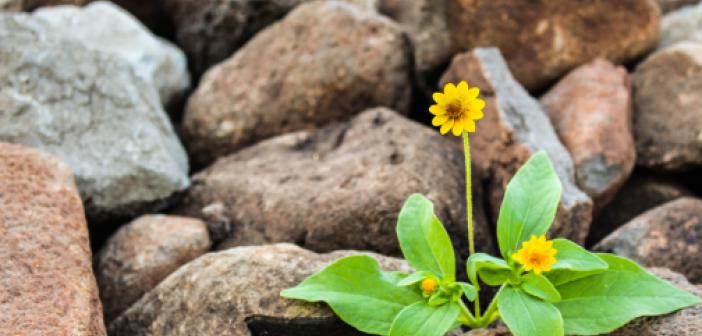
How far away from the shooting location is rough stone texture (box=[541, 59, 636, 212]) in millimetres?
3674

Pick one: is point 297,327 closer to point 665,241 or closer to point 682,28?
point 665,241

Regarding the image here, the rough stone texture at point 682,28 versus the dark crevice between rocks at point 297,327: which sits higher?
the rough stone texture at point 682,28

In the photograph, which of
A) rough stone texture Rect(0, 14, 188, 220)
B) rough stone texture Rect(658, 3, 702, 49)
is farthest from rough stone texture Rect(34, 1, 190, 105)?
rough stone texture Rect(658, 3, 702, 49)

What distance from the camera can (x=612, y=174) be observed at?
3691mm

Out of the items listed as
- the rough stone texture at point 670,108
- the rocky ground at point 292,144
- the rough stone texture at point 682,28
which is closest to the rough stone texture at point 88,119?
the rocky ground at point 292,144

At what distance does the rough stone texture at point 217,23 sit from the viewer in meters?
4.76

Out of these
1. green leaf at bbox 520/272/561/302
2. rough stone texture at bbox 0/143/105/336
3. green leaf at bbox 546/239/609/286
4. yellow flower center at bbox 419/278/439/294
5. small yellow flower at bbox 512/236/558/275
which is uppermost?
small yellow flower at bbox 512/236/558/275

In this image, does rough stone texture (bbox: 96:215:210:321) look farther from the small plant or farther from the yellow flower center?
the yellow flower center

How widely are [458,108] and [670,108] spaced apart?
196cm

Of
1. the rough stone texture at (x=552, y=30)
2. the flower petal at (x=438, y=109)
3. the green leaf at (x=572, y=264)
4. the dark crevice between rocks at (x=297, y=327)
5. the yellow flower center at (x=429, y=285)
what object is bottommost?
the dark crevice between rocks at (x=297, y=327)

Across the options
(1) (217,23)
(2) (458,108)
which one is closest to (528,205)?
(2) (458,108)

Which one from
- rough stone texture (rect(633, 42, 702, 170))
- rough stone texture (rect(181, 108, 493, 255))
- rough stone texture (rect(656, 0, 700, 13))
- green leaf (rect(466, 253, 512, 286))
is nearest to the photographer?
green leaf (rect(466, 253, 512, 286))

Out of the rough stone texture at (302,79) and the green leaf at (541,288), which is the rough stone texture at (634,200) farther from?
the green leaf at (541,288)

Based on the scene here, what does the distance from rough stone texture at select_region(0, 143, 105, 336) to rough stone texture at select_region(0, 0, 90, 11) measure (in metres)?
1.96
